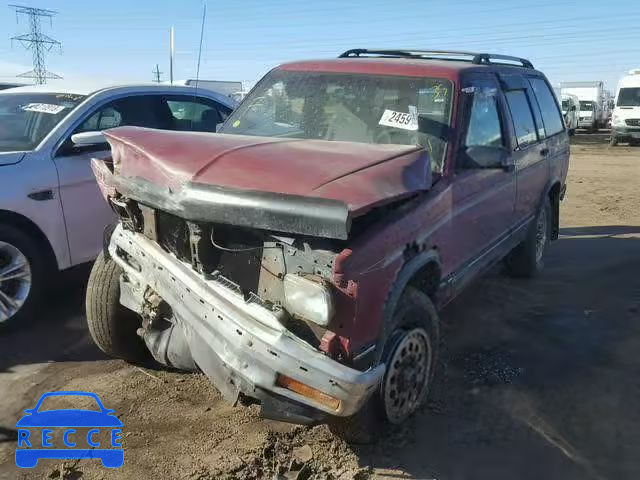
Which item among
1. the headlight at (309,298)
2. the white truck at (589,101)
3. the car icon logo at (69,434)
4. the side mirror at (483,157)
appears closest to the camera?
the headlight at (309,298)

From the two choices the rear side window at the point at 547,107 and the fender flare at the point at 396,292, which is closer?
the fender flare at the point at 396,292

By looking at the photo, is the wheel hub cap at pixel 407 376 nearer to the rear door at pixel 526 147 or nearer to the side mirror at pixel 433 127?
the side mirror at pixel 433 127

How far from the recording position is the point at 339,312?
2.47 m

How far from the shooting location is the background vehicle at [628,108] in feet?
73.7

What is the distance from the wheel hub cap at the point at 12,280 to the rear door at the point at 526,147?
377 cm

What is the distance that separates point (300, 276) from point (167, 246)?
902mm

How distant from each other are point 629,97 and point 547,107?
19700mm

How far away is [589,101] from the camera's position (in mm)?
34094

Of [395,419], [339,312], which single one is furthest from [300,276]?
[395,419]

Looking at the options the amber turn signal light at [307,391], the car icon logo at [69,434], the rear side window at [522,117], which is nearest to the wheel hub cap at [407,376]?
the amber turn signal light at [307,391]

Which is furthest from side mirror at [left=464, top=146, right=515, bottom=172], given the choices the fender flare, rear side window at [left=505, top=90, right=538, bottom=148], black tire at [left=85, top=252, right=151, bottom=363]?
black tire at [left=85, top=252, right=151, bottom=363]

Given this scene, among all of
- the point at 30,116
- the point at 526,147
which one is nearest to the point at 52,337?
the point at 30,116

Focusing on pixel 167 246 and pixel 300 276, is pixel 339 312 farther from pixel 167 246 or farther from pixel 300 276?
pixel 167 246

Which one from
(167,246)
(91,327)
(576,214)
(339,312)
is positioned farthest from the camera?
(576,214)
